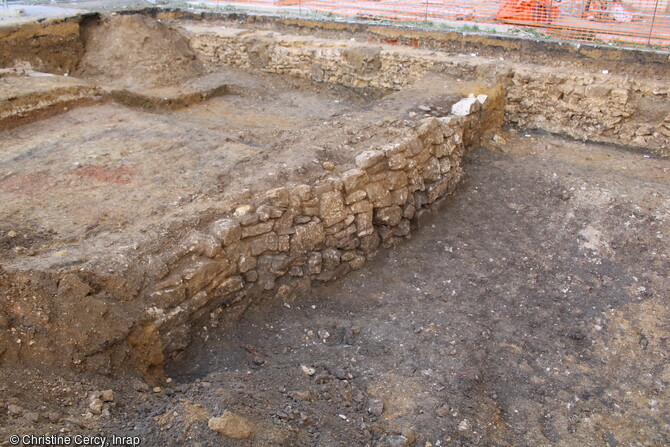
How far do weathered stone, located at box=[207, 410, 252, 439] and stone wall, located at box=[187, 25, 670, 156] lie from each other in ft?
21.6

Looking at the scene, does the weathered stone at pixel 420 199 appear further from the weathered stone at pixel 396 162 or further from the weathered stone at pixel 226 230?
the weathered stone at pixel 226 230

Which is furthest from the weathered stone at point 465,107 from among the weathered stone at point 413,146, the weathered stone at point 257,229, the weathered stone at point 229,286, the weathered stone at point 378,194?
the weathered stone at point 229,286

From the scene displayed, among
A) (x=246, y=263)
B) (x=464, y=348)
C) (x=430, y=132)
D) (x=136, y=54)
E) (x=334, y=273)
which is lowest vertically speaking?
(x=464, y=348)

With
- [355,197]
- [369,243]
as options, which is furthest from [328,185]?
[369,243]

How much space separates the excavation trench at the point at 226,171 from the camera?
159 inches

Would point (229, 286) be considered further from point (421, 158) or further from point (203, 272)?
point (421, 158)

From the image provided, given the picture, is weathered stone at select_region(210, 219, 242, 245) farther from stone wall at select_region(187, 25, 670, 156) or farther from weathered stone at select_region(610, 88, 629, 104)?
weathered stone at select_region(610, 88, 629, 104)

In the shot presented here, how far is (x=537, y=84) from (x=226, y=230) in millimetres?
5618

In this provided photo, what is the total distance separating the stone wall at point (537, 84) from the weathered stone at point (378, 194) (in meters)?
3.44

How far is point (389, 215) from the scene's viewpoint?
5949 millimetres

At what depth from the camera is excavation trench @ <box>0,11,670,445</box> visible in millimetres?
4039

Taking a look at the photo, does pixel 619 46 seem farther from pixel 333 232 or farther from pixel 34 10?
pixel 34 10

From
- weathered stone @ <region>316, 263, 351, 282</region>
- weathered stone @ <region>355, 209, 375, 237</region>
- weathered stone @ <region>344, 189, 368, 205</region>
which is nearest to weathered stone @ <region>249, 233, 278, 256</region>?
weathered stone @ <region>316, 263, 351, 282</region>

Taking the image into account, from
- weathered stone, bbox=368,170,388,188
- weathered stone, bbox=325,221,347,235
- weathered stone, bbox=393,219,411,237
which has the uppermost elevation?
weathered stone, bbox=368,170,388,188
